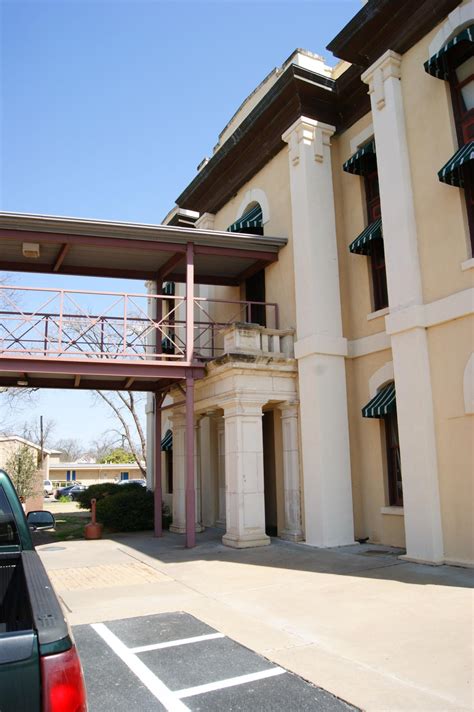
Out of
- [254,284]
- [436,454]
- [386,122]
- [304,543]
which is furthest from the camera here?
[254,284]

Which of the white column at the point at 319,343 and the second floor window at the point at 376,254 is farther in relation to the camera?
the second floor window at the point at 376,254

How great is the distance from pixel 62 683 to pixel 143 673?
3.18 meters

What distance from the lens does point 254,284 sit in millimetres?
15242

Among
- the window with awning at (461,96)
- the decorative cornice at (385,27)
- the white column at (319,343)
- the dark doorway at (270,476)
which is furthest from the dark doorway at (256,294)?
the window with awning at (461,96)

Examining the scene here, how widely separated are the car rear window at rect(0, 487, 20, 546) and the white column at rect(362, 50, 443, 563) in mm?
7208

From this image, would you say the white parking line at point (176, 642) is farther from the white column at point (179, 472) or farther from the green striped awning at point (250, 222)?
the green striped awning at point (250, 222)

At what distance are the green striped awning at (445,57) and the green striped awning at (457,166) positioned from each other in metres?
1.50

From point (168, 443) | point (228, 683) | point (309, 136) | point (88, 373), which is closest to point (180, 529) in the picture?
point (168, 443)

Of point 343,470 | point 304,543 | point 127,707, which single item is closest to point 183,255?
point 343,470

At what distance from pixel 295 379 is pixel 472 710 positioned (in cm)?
859

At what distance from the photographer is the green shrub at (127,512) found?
15609 millimetres

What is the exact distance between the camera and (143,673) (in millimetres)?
4676

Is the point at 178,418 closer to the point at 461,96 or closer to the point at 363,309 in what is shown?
the point at 363,309

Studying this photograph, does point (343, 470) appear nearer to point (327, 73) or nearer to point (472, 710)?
point (472, 710)
